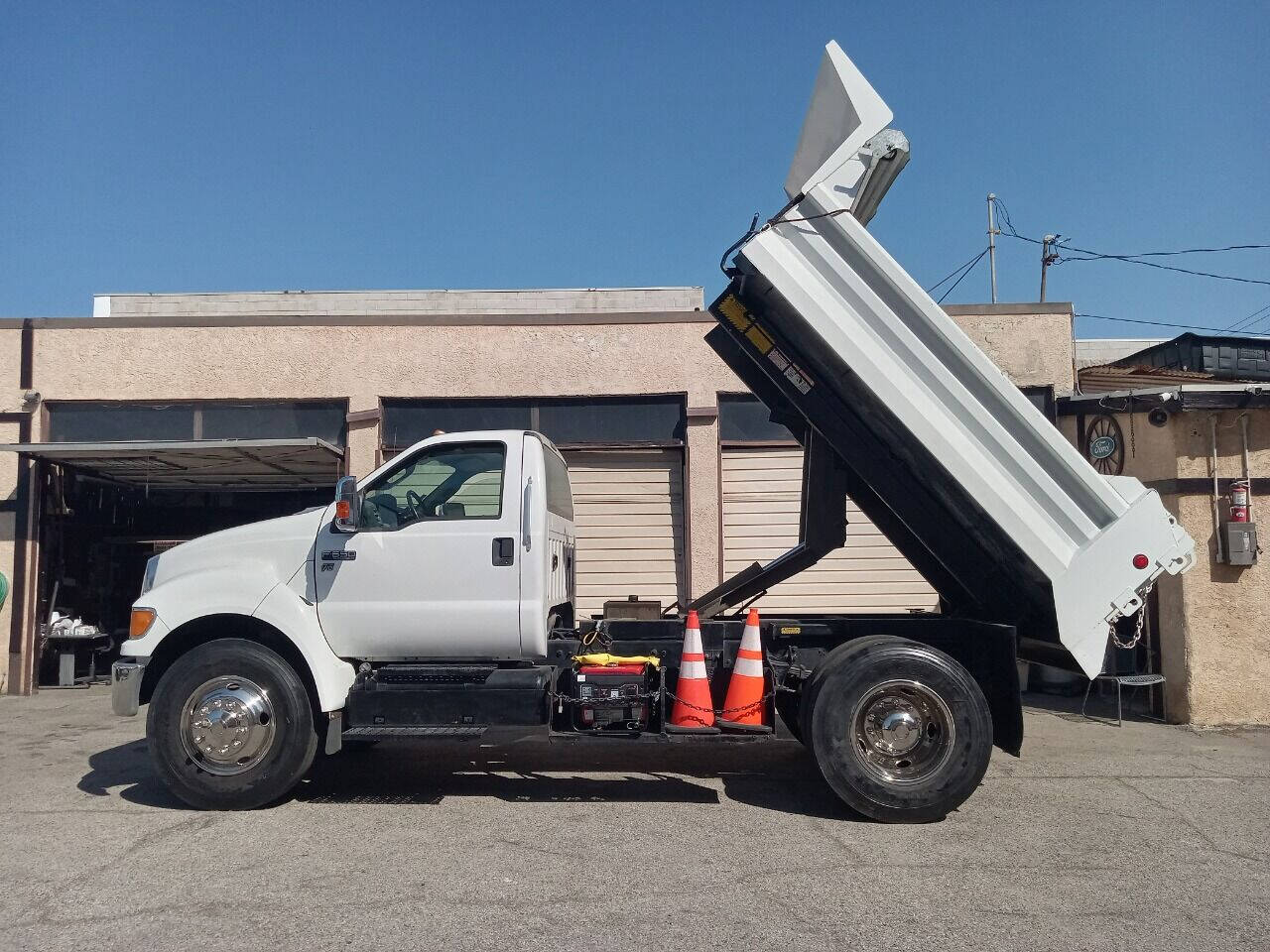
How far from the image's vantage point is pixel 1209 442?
9.11 metres

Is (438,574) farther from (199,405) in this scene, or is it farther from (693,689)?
(199,405)

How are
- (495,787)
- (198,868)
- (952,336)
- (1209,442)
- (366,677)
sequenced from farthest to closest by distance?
(1209,442), (495,787), (366,677), (952,336), (198,868)

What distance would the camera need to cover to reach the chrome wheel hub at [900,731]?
5703 mm

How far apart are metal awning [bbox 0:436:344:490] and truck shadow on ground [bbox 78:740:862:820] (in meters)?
3.44

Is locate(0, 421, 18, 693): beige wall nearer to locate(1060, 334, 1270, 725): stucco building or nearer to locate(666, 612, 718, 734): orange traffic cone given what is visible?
locate(666, 612, 718, 734): orange traffic cone

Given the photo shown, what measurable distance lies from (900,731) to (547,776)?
8.61ft

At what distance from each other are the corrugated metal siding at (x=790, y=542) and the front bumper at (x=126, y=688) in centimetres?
696

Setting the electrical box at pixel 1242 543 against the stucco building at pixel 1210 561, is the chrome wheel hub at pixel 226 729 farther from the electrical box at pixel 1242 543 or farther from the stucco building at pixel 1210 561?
the electrical box at pixel 1242 543

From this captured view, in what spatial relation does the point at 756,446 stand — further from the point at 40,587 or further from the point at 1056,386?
the point at 40,587

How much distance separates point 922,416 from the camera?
5.73 meters

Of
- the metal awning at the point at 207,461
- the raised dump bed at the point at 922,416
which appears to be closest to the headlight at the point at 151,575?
the metal awning at the point at 207,461

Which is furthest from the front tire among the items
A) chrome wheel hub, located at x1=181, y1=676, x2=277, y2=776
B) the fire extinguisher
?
the fire extinguisher

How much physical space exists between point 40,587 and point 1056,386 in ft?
41.2

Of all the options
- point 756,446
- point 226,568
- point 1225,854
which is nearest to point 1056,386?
point 756,446
